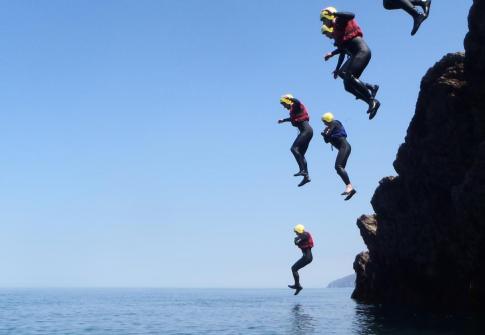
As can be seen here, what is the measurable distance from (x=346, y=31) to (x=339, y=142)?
367 centimetres

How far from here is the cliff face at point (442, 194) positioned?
31.1 m

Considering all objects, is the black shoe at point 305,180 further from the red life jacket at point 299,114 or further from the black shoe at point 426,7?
the black shoe at point 426,7

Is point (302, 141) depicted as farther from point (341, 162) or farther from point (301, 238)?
point (301, 238)

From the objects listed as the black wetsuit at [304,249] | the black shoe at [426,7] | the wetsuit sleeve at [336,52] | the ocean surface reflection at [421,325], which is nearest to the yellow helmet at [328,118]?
the wetsuit sleeve at [336,52]

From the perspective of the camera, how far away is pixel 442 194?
123 ft

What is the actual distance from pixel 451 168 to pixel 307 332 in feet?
55.9

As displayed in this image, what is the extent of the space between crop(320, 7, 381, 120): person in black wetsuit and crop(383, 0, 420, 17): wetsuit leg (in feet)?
2.63

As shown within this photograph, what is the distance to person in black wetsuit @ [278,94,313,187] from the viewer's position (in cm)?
1573

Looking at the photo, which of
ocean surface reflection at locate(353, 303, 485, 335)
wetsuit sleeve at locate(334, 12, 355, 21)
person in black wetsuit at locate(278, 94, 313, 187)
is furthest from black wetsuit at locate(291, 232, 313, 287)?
wetsuit sleeve at locate(334, 12, 355, 21)

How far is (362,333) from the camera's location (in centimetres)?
2369

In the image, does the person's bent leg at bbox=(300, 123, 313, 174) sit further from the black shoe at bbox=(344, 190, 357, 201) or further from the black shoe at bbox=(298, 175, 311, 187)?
the black shoe at bbox=(344, 190, 357, 201)

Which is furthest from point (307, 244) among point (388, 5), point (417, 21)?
point (417, 21)

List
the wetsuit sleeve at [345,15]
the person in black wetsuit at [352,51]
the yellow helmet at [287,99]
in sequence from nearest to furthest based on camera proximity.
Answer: the wetsuit sleeve at [345,15]
the person in black wetsuit at [352,51]
the yellow helmet at [287,99]

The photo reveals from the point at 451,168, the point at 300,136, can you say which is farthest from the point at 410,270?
the point at 300,136
